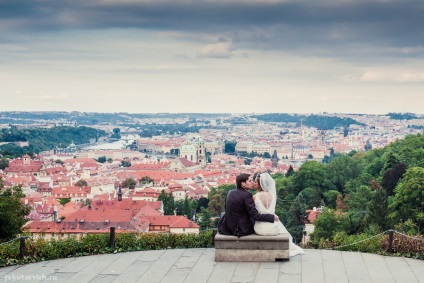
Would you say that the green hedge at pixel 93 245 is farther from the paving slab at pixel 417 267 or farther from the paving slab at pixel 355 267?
the paving slab at pixel 417 267

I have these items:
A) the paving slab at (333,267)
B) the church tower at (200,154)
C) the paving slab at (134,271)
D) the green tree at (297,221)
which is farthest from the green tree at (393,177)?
the church tower at (200,154)

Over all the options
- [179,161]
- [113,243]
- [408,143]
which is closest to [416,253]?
[113,243]

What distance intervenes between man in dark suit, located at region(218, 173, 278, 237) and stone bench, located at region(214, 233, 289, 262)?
124 mm

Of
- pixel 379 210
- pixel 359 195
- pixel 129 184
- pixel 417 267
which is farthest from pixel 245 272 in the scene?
pixel 129 184

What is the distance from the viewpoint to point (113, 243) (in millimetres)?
10352

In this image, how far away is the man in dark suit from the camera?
9391 mm

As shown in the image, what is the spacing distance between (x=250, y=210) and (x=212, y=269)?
0.87 meters

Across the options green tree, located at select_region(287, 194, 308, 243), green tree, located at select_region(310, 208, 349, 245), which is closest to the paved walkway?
green tree, located at select_region(310, 208, 349, 245)

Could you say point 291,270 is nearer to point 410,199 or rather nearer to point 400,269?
point 400,269

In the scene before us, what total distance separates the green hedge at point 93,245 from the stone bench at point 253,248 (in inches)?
43.1

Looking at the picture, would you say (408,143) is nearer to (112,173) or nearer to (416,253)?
(416,253)

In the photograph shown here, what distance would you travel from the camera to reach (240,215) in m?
9.55

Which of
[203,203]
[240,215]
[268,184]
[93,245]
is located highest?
[268,184]

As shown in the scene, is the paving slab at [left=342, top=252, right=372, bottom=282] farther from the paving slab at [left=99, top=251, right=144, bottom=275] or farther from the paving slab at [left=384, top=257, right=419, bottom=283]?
the paving slab at [left=99, top=251, right=144, bottom=275]
